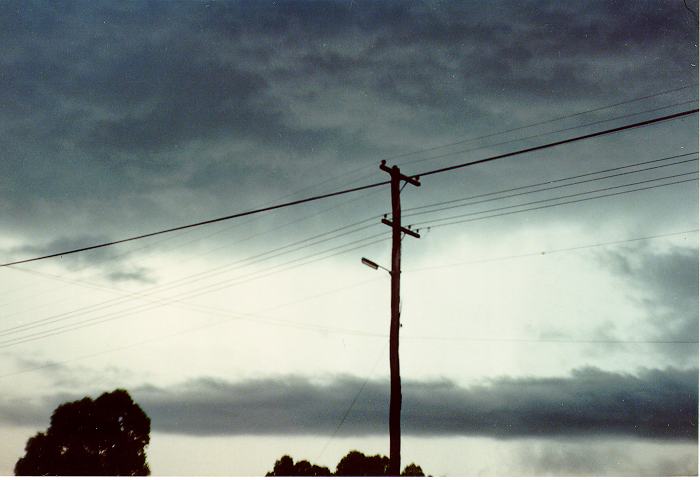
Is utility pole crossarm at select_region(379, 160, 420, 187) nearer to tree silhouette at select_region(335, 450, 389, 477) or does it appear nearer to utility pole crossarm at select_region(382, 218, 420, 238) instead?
utility pole crossarm at select_region(382, 218, 420, 238)

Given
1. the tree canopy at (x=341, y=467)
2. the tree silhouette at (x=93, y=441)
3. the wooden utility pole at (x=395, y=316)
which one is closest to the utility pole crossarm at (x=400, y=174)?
the wooden utility pole at (x=395, y=316)

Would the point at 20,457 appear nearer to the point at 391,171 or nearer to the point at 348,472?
the point at 348,472

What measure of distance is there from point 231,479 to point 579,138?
418 inches

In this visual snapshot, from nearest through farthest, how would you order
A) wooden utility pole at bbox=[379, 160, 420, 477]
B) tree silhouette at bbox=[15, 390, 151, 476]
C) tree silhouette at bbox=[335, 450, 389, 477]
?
wooden utility pole at bbox=[379, 160, 420, 477], tree silhouette at bbox=[15, 390, 151, 476], tree silhouette at bbox=[335, 450, 389, 477]

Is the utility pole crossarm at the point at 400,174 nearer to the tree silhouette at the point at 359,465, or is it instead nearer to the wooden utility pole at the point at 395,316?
the wooden utility pole at the point at 395,316

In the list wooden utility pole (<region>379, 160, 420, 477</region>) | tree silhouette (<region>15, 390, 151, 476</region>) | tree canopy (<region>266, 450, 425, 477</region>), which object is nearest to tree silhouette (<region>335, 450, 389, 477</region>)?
tree canopy (<region>266, 450, 425, 477</region>)

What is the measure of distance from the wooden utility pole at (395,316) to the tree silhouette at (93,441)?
124ft

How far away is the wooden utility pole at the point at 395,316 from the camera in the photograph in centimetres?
1516

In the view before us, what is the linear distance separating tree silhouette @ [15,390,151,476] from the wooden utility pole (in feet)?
124

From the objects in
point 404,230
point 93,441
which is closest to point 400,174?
point 404,230

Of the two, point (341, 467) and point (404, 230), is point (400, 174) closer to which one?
point (404, 230)

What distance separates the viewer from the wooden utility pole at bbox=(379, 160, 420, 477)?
15156 millimetres

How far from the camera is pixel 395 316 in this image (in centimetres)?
1658

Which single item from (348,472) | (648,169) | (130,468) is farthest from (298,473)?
(648,169)
